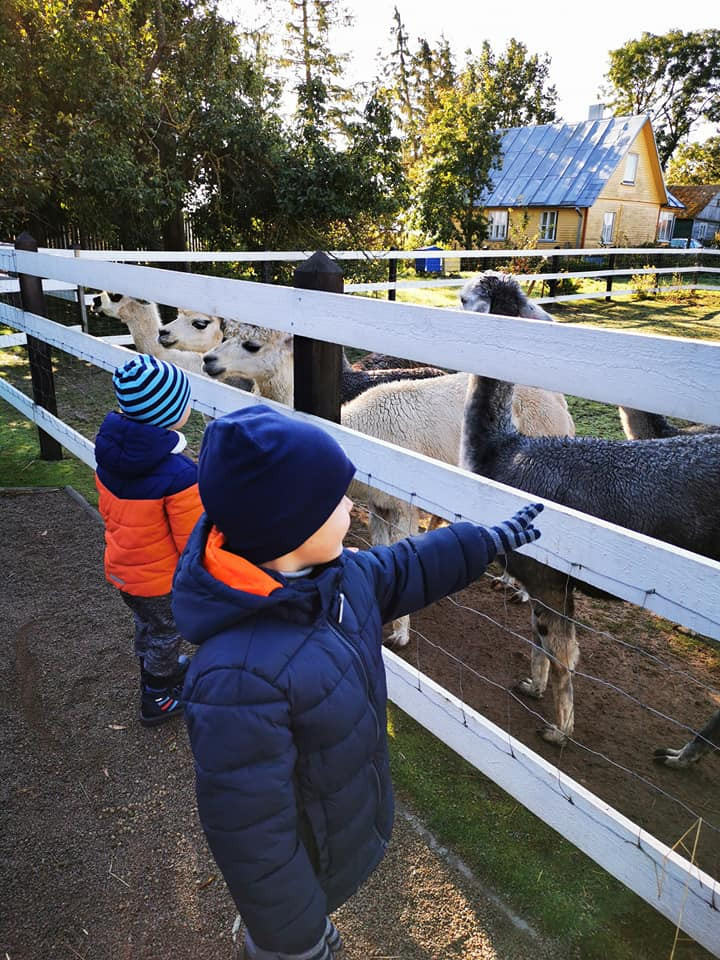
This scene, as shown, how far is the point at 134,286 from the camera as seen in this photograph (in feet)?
13.1

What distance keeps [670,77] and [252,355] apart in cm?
5882

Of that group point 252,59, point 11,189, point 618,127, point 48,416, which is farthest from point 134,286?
point 618,127

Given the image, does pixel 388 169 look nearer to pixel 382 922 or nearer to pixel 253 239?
pixel 253 239

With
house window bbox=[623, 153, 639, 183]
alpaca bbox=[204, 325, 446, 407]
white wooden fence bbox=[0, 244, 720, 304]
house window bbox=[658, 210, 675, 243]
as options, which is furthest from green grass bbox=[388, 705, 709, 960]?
house window bbox=[658, 210, 675, 243]

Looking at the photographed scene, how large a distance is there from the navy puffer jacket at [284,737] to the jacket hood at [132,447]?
1.25 m

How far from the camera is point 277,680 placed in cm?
138

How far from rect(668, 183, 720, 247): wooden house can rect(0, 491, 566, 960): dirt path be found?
5021 cm

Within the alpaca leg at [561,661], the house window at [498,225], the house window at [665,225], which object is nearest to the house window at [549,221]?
the house window at [498,225]

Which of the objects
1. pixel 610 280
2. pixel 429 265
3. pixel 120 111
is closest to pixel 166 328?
pixel 120 111

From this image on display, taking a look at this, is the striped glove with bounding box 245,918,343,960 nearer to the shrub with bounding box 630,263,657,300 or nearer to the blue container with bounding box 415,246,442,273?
the shrub with bounding box 630,263,657,300

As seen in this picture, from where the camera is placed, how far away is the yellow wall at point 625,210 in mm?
32969

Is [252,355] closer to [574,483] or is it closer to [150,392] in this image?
[150,392]

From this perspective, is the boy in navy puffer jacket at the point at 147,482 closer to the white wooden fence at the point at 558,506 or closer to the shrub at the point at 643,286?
the white wooden fence at the point at 558,506

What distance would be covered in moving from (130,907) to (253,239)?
13863 mm
